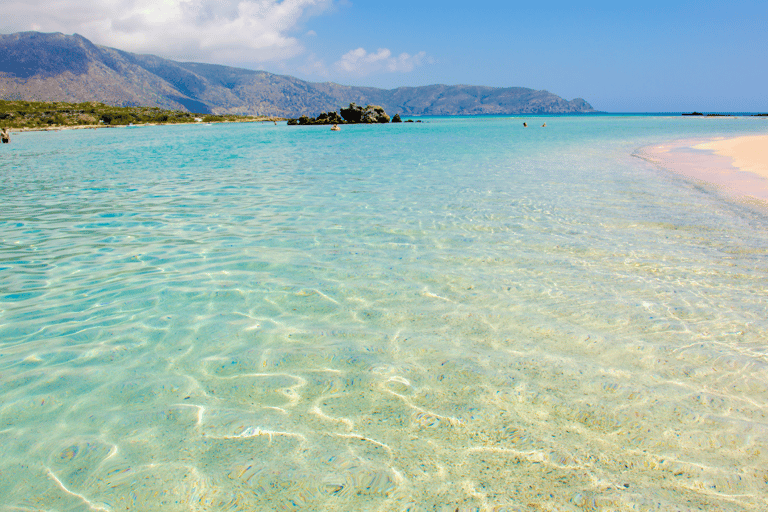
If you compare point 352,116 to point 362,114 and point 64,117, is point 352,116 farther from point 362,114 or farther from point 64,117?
point 64,117

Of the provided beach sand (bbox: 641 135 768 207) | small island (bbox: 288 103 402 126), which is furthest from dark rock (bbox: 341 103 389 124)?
beach sand (bbox: 641 135 768 207)

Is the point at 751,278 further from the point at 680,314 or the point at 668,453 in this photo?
the point at 668,453

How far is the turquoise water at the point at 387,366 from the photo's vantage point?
2.49m

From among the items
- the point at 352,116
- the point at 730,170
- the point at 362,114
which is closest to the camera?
the point at 730,170

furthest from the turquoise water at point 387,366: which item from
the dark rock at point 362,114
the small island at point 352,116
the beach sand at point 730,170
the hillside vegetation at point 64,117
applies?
the hillside vegetation at point 64,117

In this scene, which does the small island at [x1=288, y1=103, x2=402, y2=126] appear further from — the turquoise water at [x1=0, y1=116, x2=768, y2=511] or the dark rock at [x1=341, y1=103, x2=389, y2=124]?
the turquoise water at [x1=0, y1=116, x2=768, y2=511]

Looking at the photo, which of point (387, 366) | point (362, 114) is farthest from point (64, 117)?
point (387, 366)

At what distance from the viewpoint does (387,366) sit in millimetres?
3717

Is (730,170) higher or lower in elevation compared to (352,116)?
lower

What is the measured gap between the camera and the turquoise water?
2.49 m

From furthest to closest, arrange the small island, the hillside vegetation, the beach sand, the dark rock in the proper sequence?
the small island
the dark rock
the hillside vegetation
the beach sand

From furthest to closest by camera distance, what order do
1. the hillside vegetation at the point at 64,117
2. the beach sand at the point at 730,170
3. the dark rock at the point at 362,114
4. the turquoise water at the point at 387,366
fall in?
the dark rock at the point at 362,114 → the hillside vegetation at the point at 64,117 → the beach sand at the point at 730,170 → the turquoise water at the point at 387,366

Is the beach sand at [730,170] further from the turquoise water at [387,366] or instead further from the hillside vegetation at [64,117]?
the hillside vegetation at [64,117]

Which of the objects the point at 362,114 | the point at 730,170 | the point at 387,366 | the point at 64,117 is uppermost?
the point at 362,114
